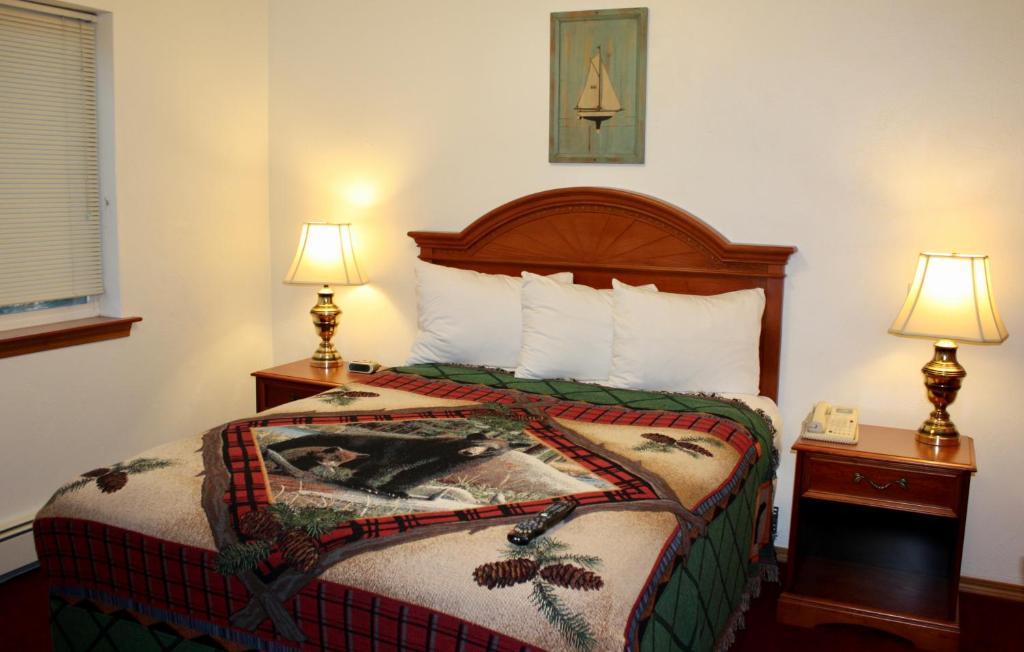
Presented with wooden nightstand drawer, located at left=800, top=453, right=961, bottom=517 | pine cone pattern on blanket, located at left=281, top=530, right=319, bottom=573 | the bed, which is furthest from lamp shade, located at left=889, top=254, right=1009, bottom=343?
pine cone pattern on blanket, located at left=281, top=530, right=319, bottom=573

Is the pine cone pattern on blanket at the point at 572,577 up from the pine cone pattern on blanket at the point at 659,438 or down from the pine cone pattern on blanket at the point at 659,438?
down

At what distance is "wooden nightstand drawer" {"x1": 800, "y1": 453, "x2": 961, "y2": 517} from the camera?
266 centimetres

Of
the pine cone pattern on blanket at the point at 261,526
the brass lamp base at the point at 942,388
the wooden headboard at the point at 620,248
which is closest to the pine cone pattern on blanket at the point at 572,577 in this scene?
the pine cone pattern on blanket at the point at 261,526

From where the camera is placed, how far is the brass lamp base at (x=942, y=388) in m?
2.77

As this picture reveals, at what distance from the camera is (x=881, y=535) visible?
2939 millimetres

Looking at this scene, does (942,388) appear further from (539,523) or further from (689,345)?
(539,523)

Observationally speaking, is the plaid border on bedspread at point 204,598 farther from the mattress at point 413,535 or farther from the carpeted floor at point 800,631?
the carpeted floor at point 800,631

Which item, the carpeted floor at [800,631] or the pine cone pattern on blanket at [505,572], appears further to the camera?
the carpeted floor at [800,631]

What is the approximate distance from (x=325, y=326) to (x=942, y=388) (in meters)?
2.28

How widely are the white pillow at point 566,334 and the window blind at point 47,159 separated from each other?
1.63 metres

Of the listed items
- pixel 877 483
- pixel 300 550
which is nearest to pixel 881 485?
pixel 877 483

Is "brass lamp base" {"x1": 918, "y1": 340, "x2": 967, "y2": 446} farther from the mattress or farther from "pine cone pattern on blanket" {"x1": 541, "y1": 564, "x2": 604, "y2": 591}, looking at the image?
"pine cone pattern on blanket" {"x1": 541, "y1": 564, "x2": 604, "y2": 591}

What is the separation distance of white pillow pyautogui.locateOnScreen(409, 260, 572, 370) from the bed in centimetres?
36

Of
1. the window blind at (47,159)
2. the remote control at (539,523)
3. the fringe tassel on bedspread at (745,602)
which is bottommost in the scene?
the fringe tassel on bedspread at (745,602)
